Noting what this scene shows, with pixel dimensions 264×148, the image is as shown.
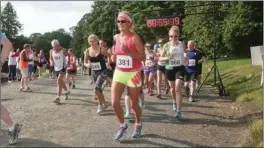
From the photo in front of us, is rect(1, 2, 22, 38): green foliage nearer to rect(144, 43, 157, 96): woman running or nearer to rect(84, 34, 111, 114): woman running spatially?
rect(144, 43, 157, 96): woman running

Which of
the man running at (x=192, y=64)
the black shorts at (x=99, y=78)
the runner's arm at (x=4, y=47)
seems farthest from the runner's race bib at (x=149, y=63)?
the runner's arm at (x=4, y=47)

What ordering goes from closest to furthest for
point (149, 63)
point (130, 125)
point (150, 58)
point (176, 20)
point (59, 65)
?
point (130, 125) → point (59, 65) → point (150, 58) → point (149, 63) → point (176, 20)

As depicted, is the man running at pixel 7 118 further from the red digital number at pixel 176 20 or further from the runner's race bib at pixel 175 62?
the red digital number at pixel 176 20

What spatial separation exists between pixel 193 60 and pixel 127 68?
559 centimetres

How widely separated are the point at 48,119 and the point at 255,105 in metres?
5.13

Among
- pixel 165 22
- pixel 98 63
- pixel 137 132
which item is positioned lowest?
pixel 137 132

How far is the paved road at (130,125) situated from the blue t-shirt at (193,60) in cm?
109

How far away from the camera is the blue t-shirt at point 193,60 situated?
1176 cm

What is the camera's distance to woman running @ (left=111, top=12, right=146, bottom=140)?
Answer: 6.58m

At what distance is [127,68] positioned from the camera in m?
6.64

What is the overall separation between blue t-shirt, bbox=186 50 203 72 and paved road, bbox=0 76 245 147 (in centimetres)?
109

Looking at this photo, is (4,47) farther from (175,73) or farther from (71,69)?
(71,69)

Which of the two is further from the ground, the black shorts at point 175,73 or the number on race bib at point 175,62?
the number on race bib at point 175,62

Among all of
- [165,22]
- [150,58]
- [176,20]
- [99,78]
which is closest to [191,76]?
[150,58]
